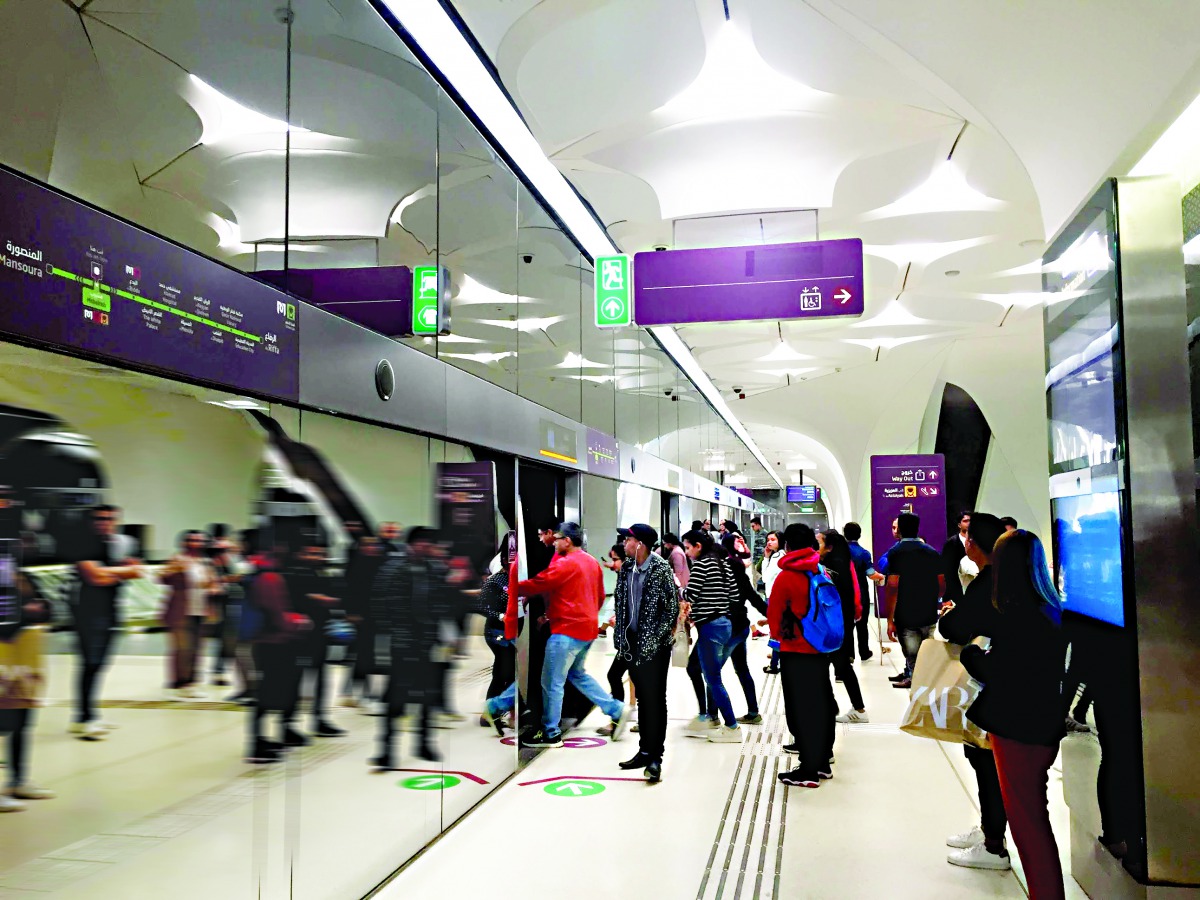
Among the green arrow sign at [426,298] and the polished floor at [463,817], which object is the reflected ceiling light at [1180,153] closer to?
the polished floor at [463,817]

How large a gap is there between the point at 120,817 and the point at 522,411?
12.4ft

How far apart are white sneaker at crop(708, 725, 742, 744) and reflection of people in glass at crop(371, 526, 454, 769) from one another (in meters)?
2.74

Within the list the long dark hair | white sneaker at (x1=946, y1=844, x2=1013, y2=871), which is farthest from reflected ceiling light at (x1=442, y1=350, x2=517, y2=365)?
white sneaker at (x1=946, y1=844, x2=1013, y2=871)

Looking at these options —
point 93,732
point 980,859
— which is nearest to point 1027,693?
point 980,859

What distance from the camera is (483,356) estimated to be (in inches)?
202

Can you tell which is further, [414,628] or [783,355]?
[783,355]

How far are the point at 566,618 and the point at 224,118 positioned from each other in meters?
3.91

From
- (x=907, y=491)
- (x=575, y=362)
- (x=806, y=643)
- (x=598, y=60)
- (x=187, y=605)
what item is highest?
(x=598, y=60)

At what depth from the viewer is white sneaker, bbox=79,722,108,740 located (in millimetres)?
2124

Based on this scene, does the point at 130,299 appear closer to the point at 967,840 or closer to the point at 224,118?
the point at 224,118

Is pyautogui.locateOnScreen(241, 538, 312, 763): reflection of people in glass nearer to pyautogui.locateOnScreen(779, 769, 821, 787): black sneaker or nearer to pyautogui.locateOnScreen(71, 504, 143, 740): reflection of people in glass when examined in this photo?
pyautogui.locateOnScreen(71, 504, 143, 740): reflection of people in glass

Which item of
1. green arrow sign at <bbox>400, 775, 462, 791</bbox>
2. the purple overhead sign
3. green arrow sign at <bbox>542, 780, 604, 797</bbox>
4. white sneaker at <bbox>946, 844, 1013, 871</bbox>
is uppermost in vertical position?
the purple overhead sign

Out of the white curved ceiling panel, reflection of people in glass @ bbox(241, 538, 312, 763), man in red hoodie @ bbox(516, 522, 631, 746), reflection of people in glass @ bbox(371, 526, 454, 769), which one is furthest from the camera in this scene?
man in red hoodie @ bbox(516, 522, 631, 746)

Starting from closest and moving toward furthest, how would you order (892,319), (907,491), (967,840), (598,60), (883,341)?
(967,840)
(598,60)
(907,491)
(892,319)
(883,341)
